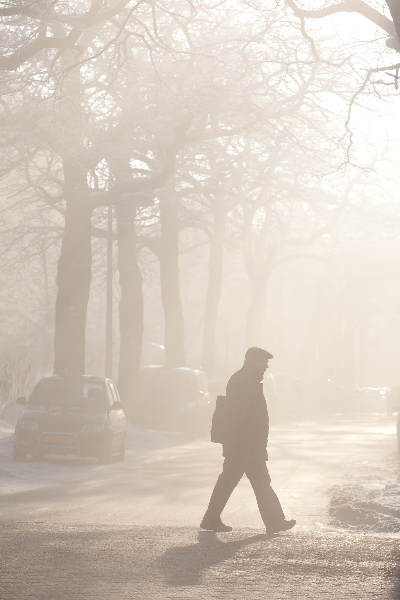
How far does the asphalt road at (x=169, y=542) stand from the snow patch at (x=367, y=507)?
0.22m

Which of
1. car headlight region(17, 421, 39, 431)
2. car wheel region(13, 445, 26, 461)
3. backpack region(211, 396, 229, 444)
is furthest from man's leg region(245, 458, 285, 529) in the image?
car wheel region(13, 445, 26, 461)

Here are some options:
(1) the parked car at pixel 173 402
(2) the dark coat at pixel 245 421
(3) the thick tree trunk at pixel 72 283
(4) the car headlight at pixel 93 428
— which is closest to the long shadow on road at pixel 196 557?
(2) the dark coat at pixel 245 421

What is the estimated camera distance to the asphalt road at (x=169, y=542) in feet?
32.3

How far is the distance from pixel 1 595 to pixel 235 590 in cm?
166

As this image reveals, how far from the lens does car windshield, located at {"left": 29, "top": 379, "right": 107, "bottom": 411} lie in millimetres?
26266

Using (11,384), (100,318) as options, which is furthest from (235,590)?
(100,318)

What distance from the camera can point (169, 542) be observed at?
12414 mm

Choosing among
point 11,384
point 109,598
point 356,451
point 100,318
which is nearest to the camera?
point 109,598

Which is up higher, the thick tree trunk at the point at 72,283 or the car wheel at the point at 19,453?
the thick tree trunk at the point at 72,283

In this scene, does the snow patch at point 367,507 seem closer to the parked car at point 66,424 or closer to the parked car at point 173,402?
the parked car at point 66,424

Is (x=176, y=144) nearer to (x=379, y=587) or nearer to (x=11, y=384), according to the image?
(x=11, y=384)

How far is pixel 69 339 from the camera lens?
3294cm

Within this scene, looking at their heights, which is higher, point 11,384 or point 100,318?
point 100,318

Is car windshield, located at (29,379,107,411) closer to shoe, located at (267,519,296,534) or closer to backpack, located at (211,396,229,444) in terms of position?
backpack, located at (211,396,229,444)
